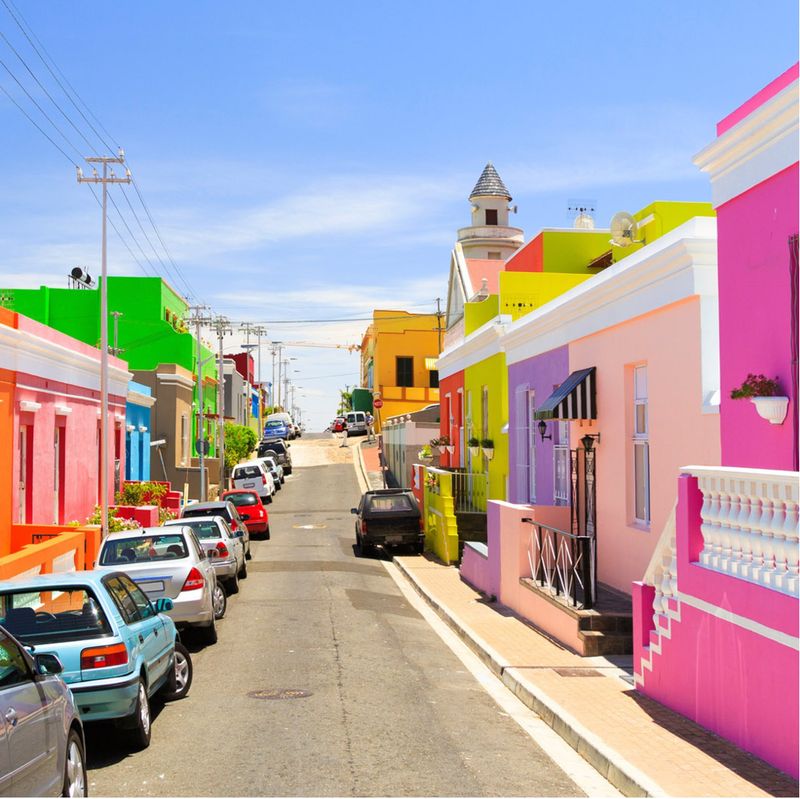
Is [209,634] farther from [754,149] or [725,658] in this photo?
[754,149]

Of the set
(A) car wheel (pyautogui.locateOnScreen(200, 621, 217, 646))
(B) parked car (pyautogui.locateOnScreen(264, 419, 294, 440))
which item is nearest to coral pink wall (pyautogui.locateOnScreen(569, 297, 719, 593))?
(A) car wheel (pyautogui.locateOnScreen(200, 621, 217, 646))

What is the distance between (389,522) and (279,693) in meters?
16.2

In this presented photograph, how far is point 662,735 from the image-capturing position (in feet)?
29.1

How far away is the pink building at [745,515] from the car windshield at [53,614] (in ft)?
17.2

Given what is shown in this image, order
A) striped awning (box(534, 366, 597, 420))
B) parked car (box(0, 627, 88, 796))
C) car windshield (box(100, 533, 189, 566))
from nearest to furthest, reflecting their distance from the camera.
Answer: parked car (box(0, 627, 88, 796)) < car windshield (box(100, 533, 189, 566)) < striped awning (box(534, 366, 597, 420))

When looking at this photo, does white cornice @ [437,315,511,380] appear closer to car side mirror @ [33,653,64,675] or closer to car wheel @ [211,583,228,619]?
car wheel @ [211,583,228,619]

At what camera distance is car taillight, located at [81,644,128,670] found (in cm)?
862

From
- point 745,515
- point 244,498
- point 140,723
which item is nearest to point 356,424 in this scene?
point 244,498

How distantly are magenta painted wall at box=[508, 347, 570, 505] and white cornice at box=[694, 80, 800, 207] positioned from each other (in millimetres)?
6874

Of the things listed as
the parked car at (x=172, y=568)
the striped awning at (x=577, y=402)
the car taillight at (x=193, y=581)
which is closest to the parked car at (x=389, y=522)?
Answer: the parked car at (x=172, y=568)

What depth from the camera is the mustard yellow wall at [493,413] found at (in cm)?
2373

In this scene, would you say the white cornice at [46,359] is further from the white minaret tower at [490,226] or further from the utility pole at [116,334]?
the white minaret tower at [490,226]

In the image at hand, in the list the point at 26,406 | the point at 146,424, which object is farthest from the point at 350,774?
the point at 146,424

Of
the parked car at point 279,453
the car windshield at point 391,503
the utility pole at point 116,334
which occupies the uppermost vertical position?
the utility pole at point 116,334
